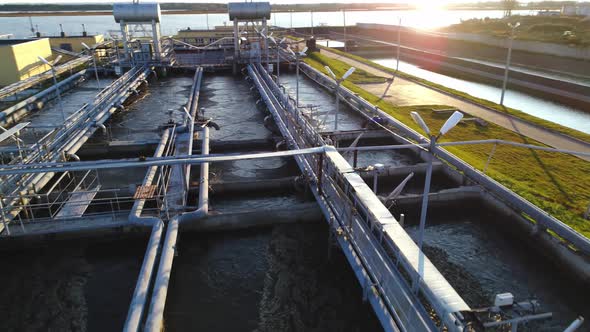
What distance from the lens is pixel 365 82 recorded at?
114 feet

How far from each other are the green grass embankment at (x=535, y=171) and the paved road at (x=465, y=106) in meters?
1.03

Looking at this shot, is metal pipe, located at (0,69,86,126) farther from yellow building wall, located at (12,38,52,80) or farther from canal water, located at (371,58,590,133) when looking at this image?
canal water, located at (371,58,590,133)

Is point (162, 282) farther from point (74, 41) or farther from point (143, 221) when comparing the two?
point (74, 41)

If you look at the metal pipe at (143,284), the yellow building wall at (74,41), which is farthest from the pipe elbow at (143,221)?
the yellow building wall at (74,41)

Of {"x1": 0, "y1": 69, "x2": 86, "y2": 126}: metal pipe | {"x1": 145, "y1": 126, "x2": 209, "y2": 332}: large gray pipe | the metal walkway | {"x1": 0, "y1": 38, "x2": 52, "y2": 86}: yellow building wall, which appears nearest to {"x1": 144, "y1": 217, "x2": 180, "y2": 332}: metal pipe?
{"x1": 145, "y1": 126, "x2": 209, "y2": 332}: large gray pipe

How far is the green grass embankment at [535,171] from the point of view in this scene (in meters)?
13.9

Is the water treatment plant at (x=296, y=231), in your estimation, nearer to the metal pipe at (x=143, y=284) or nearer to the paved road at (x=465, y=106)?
the metal pipe at (x=143, y=284)

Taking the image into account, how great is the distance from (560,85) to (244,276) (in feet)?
113

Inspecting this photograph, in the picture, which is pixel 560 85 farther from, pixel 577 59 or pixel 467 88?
pixel 577 59

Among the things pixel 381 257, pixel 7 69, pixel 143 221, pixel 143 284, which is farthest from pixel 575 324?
pixel 7 69

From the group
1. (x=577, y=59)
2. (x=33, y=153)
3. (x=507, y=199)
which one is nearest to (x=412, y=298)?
(x=507, y=199)

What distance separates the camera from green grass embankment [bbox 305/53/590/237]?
13.9m

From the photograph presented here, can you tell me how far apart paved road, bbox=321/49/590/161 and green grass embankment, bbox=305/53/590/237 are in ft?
3.38

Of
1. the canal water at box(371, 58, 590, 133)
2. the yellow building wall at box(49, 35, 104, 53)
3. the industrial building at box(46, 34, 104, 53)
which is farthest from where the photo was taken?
the yellow building wall at box(49, 35, 104, 53)
